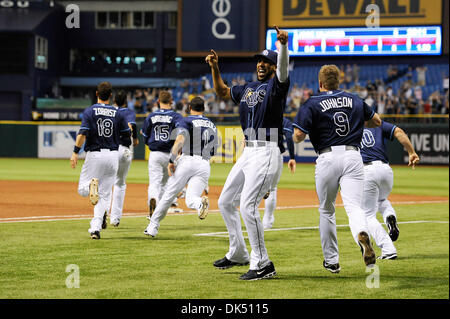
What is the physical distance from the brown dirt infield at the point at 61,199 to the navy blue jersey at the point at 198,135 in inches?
171

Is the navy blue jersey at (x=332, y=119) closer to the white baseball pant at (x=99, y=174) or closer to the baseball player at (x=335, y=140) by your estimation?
the baseball player at (x=335, y=140)

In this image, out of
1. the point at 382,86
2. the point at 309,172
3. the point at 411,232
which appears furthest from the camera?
the point at 382,86

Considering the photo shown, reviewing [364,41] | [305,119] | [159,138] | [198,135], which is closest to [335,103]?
[305,119]

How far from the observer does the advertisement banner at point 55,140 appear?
4025 centimetres

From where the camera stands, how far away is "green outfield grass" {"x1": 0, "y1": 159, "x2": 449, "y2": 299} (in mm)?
7656

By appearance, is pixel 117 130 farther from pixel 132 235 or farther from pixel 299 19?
pixel 299 19

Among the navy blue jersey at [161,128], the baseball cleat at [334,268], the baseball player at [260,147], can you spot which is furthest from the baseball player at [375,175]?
the navy blue jersey at [161,128]

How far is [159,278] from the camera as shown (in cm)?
840

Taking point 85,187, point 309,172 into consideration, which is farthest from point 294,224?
point 309,172

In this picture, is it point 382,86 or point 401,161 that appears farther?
point 382,86

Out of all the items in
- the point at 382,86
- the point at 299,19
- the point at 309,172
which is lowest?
the point at 309,172

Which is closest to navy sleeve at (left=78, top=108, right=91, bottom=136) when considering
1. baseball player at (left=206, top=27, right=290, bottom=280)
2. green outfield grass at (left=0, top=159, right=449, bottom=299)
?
green outfield grass at (left=0, top=159, right=449, bottom=299)

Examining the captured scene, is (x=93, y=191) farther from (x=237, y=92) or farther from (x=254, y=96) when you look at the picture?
(x=254, y=96)

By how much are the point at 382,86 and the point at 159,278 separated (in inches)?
1322
